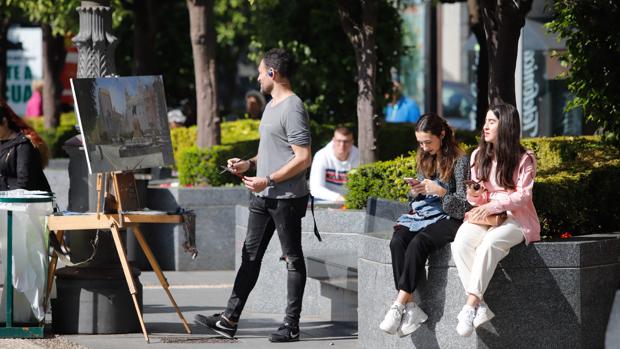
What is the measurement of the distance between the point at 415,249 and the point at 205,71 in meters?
7.71

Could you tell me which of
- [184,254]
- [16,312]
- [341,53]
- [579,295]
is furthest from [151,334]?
[341,53]

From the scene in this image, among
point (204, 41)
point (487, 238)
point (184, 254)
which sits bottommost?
point (184, 254)

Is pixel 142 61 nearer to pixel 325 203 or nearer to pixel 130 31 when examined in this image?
pixel 130 31

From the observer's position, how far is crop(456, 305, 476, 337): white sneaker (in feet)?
24.7

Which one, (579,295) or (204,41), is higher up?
(204,41)

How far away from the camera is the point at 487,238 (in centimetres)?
760

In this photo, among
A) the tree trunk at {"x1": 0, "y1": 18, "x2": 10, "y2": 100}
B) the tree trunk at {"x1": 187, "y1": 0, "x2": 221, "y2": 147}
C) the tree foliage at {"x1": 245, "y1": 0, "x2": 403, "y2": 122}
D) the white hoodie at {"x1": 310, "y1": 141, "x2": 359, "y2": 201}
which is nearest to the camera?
the white hoodie at {"x1": 310, "y1": 141, "x2": 359, "y2": 201}

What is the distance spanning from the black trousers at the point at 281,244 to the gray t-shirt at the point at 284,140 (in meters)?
0.07

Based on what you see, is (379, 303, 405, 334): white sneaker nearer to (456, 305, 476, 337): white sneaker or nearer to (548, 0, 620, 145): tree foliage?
(456, 305, 476, 337): white sneaker

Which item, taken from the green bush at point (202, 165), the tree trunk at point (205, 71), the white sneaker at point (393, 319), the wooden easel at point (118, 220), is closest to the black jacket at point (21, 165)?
the wooden easel at point (118, 220)

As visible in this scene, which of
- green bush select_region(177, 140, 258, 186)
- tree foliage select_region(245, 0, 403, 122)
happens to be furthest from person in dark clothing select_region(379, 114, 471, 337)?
tree foliage select_region(245, 0, 403, 122)

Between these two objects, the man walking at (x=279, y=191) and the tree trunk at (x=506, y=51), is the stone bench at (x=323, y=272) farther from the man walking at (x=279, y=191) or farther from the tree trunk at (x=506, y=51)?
the tree trunk at (x=506, y=51)

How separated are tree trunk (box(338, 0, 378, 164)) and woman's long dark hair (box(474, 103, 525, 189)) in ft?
17.1

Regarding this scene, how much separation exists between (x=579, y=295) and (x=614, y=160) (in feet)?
7.41
